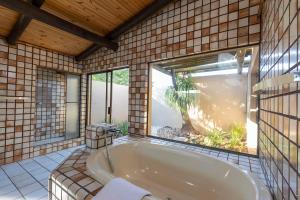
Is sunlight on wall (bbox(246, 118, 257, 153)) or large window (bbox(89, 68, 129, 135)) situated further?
large window (bbox(89, 68, 129, 135))

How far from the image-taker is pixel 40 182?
7.12 ft

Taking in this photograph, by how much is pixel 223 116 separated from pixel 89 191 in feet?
5.96

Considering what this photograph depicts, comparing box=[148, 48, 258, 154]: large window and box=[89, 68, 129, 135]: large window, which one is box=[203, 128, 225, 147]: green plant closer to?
box=[148, 48, 258, 154]: large window

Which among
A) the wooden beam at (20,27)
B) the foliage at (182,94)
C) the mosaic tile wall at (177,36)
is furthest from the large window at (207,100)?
the wooden beam at (20,27)

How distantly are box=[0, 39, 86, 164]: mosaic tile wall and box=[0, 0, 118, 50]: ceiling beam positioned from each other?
108 cm

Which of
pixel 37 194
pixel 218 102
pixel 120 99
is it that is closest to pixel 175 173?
pixel 218 102

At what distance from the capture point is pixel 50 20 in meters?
2.13

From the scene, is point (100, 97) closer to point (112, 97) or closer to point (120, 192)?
point (112, 97)

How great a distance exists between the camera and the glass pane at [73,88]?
142 inches

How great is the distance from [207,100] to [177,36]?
0.96 m

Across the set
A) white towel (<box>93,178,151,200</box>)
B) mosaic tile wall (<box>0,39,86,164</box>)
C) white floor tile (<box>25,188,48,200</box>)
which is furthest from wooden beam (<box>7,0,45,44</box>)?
white towel (<box>93,178,151,200</box>)

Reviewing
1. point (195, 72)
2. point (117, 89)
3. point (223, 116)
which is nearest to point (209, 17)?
point (195, 72)

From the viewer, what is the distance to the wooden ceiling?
7.18ft

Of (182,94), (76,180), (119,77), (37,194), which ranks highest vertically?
(119,77)
